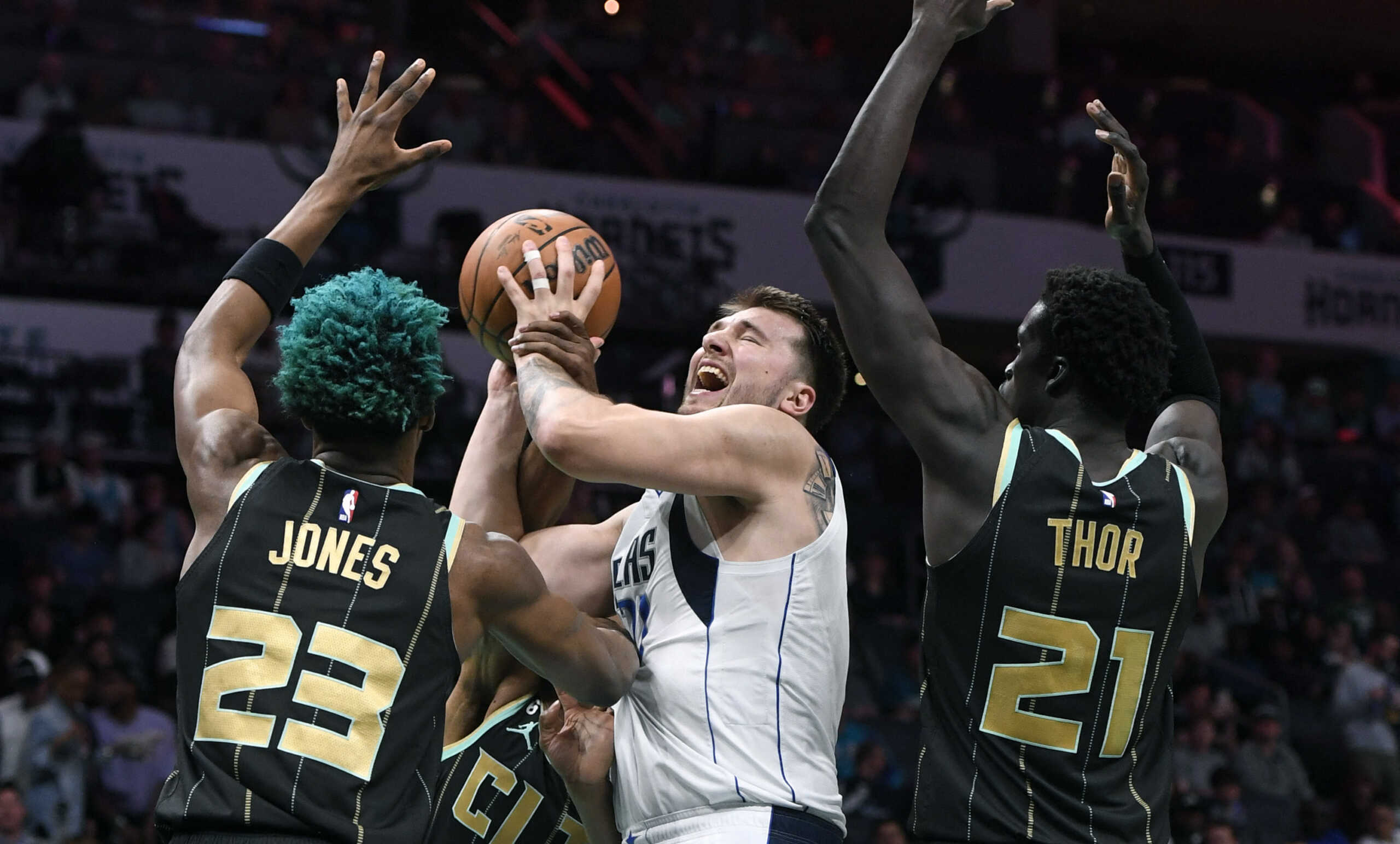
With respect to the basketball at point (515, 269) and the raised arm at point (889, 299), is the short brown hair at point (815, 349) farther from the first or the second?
the raised arm at point (889, 299)

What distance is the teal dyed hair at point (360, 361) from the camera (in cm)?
328

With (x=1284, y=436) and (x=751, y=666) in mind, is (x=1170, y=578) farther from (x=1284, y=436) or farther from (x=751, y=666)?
(x=1284, y=436)

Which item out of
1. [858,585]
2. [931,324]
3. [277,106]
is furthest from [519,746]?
[277,106]

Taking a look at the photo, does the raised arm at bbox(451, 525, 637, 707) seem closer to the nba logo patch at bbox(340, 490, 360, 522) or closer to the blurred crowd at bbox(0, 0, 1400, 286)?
the nba logo patch at bbox(340, 490, 360, 522)

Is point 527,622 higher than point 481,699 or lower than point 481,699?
higher

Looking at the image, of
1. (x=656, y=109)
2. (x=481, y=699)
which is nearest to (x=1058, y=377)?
(x=481, y=699)

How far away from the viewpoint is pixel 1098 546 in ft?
10.9

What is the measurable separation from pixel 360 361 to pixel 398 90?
99cm

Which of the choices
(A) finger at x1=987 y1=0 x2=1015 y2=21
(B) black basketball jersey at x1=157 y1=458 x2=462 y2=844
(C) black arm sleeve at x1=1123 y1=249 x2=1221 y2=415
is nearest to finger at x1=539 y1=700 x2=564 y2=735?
(B) black basketball jersey at x1=157 y1=458 x2=462 y2=844

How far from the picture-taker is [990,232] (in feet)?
57.0

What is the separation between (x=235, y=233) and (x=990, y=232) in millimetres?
8193

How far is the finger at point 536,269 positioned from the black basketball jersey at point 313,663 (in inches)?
27.4

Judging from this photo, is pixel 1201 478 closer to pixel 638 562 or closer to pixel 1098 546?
pixel 1098 546

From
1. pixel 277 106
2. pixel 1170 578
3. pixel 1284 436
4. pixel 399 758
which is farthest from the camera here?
pixel 1284 436
